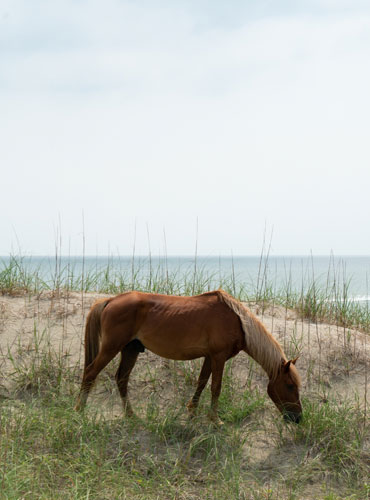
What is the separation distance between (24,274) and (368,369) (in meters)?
5.47

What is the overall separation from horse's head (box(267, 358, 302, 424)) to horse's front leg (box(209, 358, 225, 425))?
0.50 m

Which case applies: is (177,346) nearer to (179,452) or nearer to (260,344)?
(260,344)

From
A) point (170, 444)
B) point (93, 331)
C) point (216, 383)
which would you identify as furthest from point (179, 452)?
point (93, 331)

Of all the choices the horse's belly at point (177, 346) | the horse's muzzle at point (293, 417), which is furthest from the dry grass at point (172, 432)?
the horse's belly at point (177, 346)

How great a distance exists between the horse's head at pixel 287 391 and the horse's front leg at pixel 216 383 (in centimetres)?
50

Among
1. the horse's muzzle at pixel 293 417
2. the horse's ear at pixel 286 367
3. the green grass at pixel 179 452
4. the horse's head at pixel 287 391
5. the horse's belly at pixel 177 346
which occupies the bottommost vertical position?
the green grass at pixel 179 452

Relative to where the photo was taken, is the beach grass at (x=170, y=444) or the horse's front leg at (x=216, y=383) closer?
the beach grass at (x=170, y=444)

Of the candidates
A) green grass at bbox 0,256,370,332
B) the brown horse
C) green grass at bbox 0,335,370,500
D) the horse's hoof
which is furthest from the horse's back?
green grass at bbox 0,256,370,332

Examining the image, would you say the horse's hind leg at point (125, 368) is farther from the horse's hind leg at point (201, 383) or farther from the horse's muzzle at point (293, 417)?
the horse's muzzle at point (293, 417)

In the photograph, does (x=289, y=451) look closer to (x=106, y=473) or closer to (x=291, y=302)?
(x=106, y=473)

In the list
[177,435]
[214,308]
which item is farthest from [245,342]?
[177,435]

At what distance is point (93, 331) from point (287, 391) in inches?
79.0

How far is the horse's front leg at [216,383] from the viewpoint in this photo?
494cm

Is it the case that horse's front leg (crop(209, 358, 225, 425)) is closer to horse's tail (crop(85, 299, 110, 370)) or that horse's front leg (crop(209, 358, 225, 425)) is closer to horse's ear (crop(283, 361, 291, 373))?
horse's ear (crop(283, 361, 291, 373))
